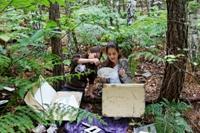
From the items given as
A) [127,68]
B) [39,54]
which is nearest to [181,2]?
[127,68]

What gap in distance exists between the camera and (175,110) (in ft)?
14.3

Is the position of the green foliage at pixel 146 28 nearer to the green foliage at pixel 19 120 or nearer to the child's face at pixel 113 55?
the child's face at pixel 113 55

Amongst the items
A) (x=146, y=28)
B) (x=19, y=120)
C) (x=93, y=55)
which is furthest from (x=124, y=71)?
(x=19, y=120)

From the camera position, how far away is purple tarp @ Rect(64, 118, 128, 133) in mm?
4387

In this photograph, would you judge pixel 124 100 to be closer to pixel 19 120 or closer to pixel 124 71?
pixel 124 71

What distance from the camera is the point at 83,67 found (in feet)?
16.2

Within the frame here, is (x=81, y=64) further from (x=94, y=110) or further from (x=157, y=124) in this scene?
(x=157, y=124)

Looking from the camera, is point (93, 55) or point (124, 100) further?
point (93, 55)

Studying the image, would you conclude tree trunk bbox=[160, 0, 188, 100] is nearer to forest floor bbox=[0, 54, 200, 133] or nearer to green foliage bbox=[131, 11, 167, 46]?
forest floor bbox=[0, 54, 200, 133]

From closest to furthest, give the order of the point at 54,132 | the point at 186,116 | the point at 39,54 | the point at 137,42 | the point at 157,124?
the point at 39,54 → the point at 157,124 → the point at 54,132 → the point at 186,116 → the point at 137,42

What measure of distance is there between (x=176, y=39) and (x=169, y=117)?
1042 mm

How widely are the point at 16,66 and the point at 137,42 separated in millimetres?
3468

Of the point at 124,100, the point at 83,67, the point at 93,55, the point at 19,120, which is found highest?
the point at 19,120

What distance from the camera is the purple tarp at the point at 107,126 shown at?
439cm
